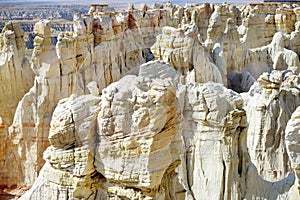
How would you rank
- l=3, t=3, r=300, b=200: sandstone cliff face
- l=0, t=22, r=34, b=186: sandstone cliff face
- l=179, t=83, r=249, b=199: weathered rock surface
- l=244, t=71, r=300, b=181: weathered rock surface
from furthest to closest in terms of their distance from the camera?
1. l=0, t=22, r=34, b=186: sandstone cliff face
2. l=244, t=71, r=300, b=181: weathered rock surface
3. l=179, t=83, r=249, b=199: weathered rock surface
4. l=3, t=3, r=300, b=200: sandstone cliff face

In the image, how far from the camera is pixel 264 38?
18875mm

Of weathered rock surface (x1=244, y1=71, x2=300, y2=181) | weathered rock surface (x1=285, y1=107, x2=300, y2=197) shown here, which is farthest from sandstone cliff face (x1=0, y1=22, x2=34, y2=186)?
weathered rock surface (x1=285, y1=107, x2=300, y2=197)

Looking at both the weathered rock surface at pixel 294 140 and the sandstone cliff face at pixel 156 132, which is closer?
the sandstone cliff face at pixel 156 132

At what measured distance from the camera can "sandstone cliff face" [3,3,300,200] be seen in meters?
4.24

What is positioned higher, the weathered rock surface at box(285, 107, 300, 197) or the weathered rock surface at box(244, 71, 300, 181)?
the weathered rock surface at box(285, 107, 300, 197)

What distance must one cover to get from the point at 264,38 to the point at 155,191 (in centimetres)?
1557

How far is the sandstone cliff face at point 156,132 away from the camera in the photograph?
167 inches

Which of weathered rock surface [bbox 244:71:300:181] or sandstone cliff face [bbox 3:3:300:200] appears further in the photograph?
weathered rock surface [bbox 244:71:300:181]

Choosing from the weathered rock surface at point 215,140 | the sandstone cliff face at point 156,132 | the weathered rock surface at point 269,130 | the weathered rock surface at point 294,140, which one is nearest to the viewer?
the sandstone cliff face at point 156,132

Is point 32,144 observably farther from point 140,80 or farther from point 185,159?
point 140,80

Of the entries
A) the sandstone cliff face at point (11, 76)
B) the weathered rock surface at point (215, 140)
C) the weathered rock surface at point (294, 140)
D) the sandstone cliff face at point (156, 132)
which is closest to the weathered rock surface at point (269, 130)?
the sandstone cliff face at point (156, 132)

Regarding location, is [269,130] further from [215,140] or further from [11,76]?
[11,76]

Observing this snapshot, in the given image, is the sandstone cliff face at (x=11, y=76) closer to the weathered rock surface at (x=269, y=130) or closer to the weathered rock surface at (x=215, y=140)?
the weathered rock surface at (x=269, y=130)

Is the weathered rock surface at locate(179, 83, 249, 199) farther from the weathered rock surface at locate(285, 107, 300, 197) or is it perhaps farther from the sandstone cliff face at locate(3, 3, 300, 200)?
A: the weathered rock surface at locate(285, 107, 300, 197)
